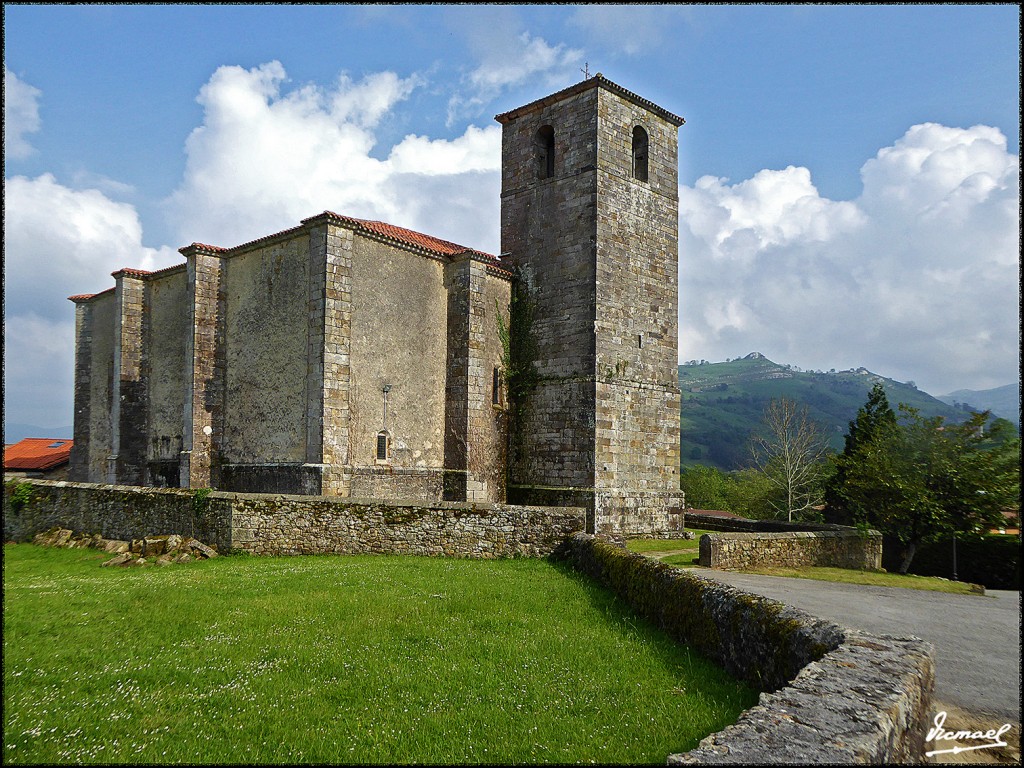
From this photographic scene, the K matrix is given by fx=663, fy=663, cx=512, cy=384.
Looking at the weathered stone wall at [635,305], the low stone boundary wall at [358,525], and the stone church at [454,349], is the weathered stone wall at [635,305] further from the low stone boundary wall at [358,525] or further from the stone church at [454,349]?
the low stone boundary wall at [358,525]

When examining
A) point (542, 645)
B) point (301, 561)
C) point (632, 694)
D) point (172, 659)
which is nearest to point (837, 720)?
point (632, 694)

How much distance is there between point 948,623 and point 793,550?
8.02 m

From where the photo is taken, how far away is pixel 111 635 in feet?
24.0

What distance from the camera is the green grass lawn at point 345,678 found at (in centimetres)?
470

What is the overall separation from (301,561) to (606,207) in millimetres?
14465

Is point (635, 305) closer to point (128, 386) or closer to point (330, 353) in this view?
point (330, 353)

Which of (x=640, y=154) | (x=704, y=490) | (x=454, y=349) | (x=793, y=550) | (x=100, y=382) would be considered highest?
(x=640, y=154)

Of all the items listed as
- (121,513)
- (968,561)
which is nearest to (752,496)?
(968,561)

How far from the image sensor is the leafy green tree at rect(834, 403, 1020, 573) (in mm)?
17094

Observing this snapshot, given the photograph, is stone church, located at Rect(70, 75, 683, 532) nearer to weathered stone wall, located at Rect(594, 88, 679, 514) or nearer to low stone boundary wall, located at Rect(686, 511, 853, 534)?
weathered stone wall, located at Rect(594, 88, 679, 514)

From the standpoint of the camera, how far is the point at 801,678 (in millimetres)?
4535

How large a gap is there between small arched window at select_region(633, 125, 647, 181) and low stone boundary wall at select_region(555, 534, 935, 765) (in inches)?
704

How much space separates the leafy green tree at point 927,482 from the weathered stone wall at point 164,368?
22359mm

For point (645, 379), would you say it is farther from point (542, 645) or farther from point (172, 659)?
point (172, 659)
